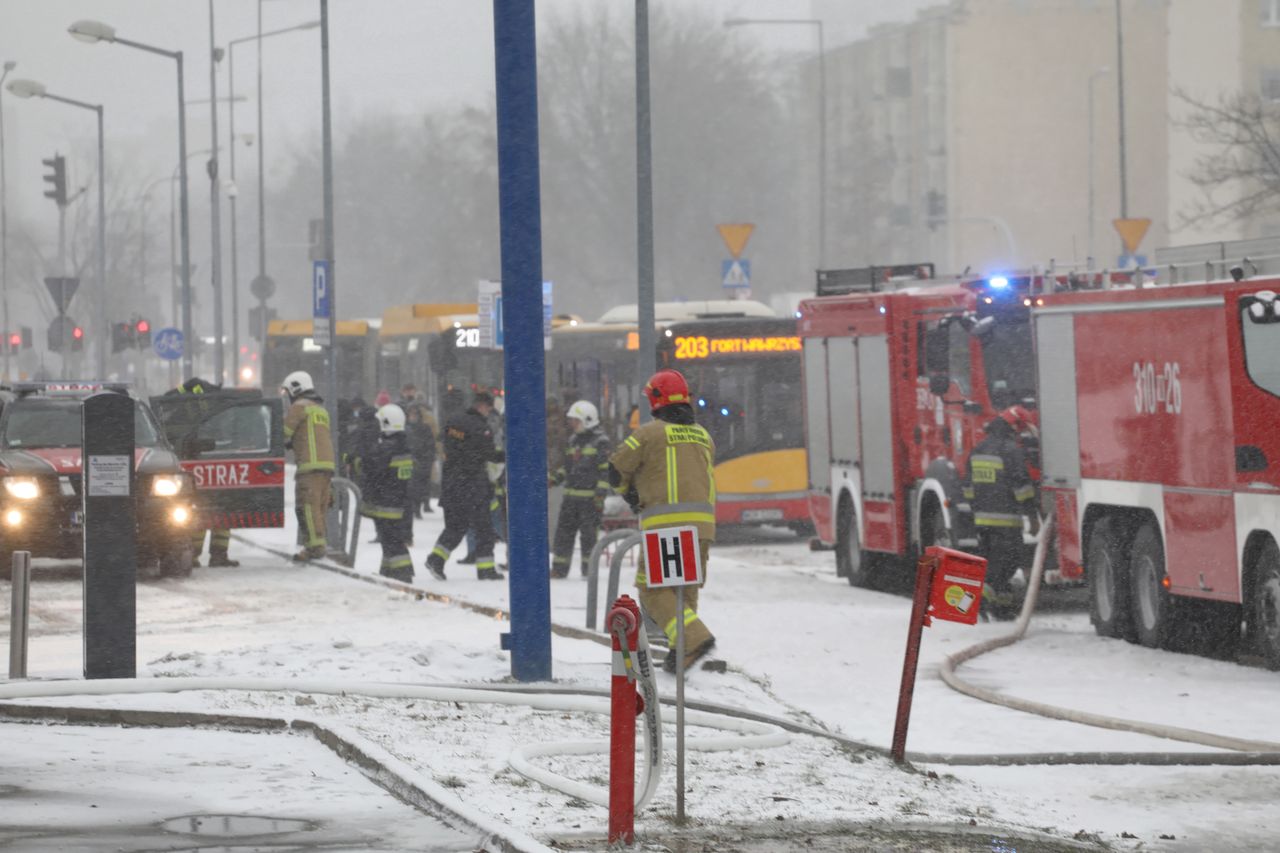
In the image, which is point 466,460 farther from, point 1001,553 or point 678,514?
point 678,514

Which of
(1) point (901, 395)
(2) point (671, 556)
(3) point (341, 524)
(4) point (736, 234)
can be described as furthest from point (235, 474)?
(2) point (671, 556)

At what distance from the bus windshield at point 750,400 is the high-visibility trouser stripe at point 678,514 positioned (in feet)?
52.4

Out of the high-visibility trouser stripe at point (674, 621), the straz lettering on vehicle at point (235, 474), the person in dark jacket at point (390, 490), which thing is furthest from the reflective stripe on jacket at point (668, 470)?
the straz lettering on vehicle at point (235, 474)

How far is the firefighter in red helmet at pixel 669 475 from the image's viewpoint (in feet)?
43.1

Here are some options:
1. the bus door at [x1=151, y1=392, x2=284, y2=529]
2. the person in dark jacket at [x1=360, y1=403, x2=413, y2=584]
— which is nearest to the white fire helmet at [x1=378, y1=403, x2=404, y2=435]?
the person in dark jacket at [x1=360, y1=403, x2=413, y2=584]

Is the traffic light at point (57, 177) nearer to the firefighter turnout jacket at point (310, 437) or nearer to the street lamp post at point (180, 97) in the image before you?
the street lamp post at point (180, 97)

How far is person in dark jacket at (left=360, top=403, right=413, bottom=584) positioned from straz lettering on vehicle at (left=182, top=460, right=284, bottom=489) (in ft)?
6.11

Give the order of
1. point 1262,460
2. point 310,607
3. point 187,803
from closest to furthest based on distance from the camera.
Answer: point 187,803, point 1262,460, point 310,607

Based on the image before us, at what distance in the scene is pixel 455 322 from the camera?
137ft

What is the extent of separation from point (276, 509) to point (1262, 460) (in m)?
11.6

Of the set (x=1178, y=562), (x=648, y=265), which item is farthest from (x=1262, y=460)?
(x=648, y=265)

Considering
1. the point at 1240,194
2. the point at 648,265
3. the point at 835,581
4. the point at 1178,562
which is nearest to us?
the point at 1178,562

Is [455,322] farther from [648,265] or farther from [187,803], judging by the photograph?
[187,803]

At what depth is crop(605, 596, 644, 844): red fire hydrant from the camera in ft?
24.5
